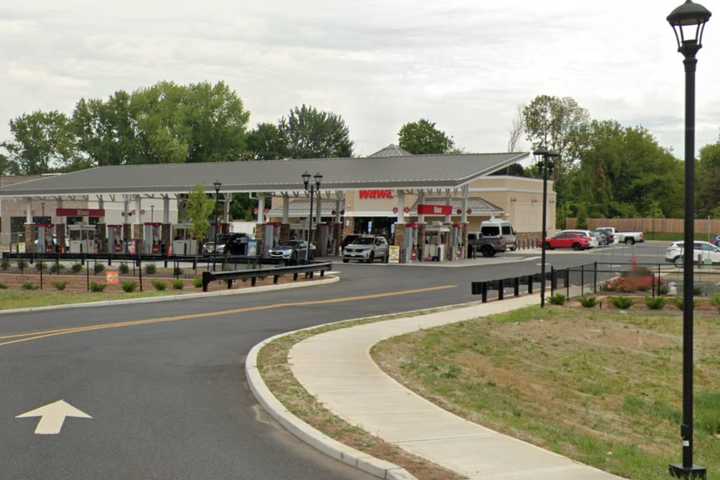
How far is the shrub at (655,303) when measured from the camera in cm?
2964

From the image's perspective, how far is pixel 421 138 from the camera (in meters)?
140

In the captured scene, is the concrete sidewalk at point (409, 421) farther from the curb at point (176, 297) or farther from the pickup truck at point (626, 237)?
the pickup truck at point (626, 237)

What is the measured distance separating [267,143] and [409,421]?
12867 cm

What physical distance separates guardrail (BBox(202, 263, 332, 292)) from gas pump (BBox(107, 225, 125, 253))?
1082 inches

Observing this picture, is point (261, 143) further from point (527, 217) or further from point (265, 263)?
point (265, 263)

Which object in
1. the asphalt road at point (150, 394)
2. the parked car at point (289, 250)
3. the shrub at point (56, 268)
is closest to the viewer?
the asphalt road at point (150, 394)

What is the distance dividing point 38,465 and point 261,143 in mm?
130510

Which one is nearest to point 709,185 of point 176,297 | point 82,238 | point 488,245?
point 488,245

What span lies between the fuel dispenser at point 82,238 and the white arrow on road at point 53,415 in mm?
55227

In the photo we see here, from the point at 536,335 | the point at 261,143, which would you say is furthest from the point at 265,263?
the point at 261,143

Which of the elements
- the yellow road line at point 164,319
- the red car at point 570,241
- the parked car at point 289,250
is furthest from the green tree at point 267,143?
the yellow road line at point 164,319

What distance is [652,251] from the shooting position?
231 feet

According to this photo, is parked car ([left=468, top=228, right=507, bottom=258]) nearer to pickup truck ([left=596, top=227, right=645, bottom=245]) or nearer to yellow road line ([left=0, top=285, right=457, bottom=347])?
pickup truck ([left=596, top=227, right=645, bottom=245])

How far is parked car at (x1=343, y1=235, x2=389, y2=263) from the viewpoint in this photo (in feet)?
183
